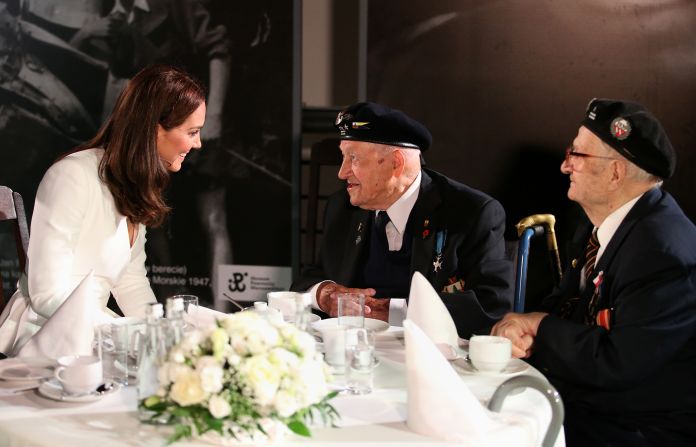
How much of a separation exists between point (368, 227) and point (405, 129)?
39 centimetres

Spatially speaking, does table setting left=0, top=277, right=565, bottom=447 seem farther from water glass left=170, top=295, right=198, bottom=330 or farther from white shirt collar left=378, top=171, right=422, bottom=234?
white shirt collar left=378, top=171, right=422, bottom=234

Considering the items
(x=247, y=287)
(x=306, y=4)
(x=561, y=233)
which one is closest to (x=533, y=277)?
(x=561, y=233)

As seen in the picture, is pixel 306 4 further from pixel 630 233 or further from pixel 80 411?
pixel 80 411

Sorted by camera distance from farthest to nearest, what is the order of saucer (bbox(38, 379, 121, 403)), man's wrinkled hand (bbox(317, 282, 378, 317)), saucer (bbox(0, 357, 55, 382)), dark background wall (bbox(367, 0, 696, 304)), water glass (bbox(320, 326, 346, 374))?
1. dark background wall (bbox(367, 0, 696, 304))
2. man's wrinkled hand (bbox(317, 282, 378, 317))
3. water glass (bbox(320, 326, 346, 374))
4. saucer (bbox(0, 357, 55, 382))
5. saucer (bbox(38, 379, 121, 403))

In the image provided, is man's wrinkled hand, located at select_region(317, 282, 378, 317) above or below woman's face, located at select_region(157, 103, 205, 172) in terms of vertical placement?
below

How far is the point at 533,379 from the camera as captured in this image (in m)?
1.54

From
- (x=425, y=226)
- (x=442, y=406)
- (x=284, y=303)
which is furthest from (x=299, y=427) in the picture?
(x=425, y=226)

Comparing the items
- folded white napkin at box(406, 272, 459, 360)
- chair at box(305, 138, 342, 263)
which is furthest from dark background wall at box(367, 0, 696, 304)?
folded white napkin at box(406, 272, 459, 360)

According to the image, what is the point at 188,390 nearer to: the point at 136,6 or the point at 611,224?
the point at 611,224

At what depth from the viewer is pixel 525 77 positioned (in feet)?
12.5

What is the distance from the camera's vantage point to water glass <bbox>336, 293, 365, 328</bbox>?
2.02 metres

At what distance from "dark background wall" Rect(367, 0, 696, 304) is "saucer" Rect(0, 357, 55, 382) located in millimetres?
2411

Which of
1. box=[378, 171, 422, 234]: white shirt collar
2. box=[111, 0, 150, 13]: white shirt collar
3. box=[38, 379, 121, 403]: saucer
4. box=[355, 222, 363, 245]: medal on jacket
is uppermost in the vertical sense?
box=[111, 0, 150, 13]: white shirt collar

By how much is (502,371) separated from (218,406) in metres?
0.86
